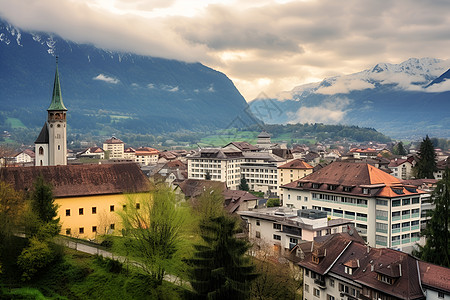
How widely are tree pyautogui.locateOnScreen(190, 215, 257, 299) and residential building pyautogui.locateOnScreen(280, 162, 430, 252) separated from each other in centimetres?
3193

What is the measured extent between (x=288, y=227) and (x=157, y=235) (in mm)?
18678

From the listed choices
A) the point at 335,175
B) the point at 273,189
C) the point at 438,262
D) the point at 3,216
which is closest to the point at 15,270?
the point at 3,216

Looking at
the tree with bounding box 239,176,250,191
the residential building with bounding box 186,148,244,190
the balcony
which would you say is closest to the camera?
the balcony

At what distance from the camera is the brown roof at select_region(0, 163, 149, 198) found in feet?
147

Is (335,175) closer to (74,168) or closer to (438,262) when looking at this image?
(438,262)

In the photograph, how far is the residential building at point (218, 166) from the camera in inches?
4350

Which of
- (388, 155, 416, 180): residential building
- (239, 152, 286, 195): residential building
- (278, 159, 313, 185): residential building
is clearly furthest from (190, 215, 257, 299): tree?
(388, 155, 416, 180): residential building

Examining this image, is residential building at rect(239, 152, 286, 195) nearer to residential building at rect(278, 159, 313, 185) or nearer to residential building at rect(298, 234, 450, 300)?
residential building at rect(278, 159, 313, 185)

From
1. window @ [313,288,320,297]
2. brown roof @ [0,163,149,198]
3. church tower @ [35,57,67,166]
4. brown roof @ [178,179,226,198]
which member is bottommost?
window @ [313,288,320,297]

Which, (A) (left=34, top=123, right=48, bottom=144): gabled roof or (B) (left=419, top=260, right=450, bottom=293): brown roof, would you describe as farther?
(A) (left=34, top=123, right=48, bottom=144): gabled roof

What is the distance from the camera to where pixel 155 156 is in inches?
7205

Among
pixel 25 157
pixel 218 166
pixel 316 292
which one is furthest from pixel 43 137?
pixel 25 157

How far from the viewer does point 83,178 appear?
47.6 metres

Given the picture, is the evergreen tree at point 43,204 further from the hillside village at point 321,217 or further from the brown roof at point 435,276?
the brown roof at point 435,276
